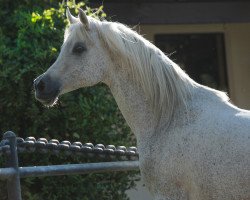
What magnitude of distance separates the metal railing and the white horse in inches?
13.6

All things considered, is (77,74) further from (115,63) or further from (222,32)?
(222,32)

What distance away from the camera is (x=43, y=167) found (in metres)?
4.11

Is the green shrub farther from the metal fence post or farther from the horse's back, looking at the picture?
the horse's back

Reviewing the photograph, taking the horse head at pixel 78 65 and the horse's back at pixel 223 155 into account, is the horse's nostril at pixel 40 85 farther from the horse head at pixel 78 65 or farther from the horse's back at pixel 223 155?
the horse's back at pixel 223 155

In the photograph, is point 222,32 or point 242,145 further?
point 222,32

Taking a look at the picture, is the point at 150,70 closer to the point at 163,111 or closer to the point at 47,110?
the point at 163,111

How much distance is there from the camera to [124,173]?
221 inches

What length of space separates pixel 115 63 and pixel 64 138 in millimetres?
1616

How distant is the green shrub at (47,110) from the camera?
5.20 metres

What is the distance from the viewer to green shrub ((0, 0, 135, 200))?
5199 millimetres

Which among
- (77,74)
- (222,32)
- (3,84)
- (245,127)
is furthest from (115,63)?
(222,32)

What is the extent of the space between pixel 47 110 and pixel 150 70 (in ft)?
5.08

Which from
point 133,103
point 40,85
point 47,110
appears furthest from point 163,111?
point 47,110

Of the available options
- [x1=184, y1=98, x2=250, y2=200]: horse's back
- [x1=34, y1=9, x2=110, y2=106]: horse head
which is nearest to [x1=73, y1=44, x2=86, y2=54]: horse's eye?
[x1=34, y1=9, x2=110, y2=106]: horse head
